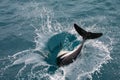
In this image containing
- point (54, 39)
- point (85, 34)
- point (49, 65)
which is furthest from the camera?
point (54, 39)

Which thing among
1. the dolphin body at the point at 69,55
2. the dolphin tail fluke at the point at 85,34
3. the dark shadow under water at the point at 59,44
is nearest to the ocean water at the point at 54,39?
the dark shadow under water at the point at 59,44

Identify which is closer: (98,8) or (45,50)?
(45,50)

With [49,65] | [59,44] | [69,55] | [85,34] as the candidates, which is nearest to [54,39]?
[59,44]

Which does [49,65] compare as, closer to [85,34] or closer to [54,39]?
[85,34]

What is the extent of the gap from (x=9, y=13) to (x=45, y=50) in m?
6.29

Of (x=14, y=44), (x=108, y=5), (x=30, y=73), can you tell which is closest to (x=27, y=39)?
(x=14, y=44)

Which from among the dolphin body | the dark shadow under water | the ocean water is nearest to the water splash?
the ocean water

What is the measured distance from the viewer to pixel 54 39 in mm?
16234

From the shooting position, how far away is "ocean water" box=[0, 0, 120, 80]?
1316cm

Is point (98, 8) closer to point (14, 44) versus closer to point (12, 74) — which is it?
point (14, 44)

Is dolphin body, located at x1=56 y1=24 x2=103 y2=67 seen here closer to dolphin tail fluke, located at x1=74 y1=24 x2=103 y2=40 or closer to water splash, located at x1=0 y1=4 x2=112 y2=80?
dolphin tail fluke, located at x1=74 y1=24 x2=103 y2=40

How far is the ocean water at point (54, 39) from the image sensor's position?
1316 centimetres

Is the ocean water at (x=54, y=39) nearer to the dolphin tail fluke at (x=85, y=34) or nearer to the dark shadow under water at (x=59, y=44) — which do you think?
the dark shadow under water at (x=59, y=44)

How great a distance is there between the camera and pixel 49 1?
2150 centimetres
